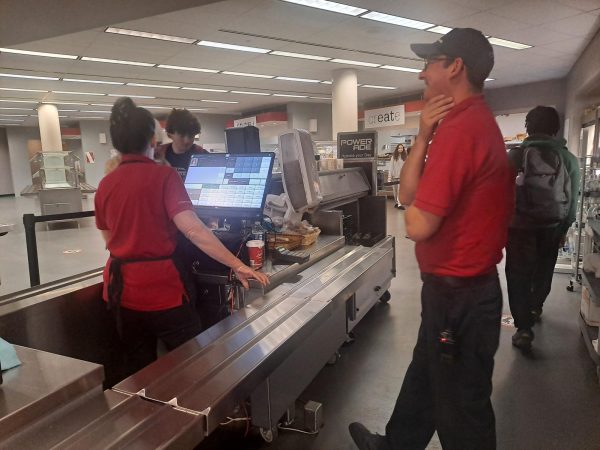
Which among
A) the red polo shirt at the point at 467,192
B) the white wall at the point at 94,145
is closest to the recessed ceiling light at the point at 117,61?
the red polo shirt at the point at 467,192

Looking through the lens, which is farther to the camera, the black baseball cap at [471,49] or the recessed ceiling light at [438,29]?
the recessed ceiling light at [438,29]

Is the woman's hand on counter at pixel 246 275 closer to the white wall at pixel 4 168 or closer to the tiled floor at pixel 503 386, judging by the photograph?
the tiled floor at pixel 503 386

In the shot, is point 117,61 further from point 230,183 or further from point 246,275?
point 246,275

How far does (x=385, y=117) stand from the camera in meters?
12.0

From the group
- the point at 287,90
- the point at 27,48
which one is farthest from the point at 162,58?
the point at 287,90

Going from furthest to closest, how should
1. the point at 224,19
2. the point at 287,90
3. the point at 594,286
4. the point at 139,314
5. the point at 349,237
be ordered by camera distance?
the point at 287,90 → the point at 224,19 → the point at 349,237 → the point at 594,286 → the point at 139,314

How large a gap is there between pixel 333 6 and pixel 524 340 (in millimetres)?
4624

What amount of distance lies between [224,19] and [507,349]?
17.6 ft

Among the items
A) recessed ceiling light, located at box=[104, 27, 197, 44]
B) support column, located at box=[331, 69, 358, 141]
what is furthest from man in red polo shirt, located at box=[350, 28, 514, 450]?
support column, located at box=[331, 69, 358, 141]

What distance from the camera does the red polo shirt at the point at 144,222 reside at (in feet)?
5.22

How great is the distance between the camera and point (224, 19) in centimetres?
592

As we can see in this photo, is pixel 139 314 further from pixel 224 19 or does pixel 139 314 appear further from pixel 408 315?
pixel 224 19

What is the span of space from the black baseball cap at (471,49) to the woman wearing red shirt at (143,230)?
1053 mm

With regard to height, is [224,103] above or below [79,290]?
above
